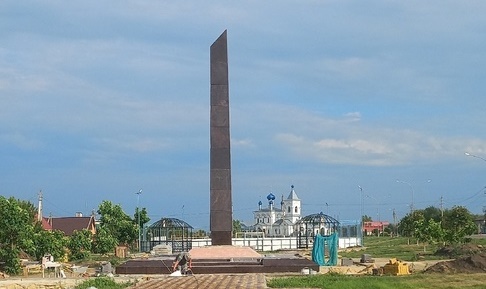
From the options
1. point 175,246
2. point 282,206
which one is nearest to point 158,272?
point 175,246

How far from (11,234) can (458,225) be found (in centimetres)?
3487

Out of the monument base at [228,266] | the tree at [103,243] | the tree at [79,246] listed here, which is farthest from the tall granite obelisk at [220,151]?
the tree at [103,243]

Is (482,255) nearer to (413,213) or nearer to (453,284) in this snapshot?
(453,284)

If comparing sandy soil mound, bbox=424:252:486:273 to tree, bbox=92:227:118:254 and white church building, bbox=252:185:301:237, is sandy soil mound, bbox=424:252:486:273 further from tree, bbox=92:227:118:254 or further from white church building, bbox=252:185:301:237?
white church building, bbox=252:185:301:237

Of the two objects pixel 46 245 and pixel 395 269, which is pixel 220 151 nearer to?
pixel 395 269

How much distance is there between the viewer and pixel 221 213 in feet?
96.8

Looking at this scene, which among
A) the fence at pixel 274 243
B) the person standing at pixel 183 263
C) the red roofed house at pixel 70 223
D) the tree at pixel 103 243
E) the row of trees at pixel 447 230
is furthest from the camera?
the red roofed house at pixel 70 223

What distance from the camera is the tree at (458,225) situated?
4686 cm

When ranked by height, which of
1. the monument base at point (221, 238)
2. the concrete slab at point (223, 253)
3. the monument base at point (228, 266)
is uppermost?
the monument base at point (221, 238)

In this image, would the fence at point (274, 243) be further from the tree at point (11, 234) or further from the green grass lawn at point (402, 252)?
the tree at point (11, 234)

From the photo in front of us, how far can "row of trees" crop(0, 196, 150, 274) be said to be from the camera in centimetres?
2805

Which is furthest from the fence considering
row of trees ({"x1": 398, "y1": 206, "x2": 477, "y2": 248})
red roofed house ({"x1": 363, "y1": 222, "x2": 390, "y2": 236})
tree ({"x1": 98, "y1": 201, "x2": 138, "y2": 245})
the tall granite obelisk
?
red roofed house ({"x1": 363, "y1": 222, "x2": 390, "y2": 236})

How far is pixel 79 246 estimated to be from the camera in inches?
1518

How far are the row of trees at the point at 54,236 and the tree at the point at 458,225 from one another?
2011 cm
